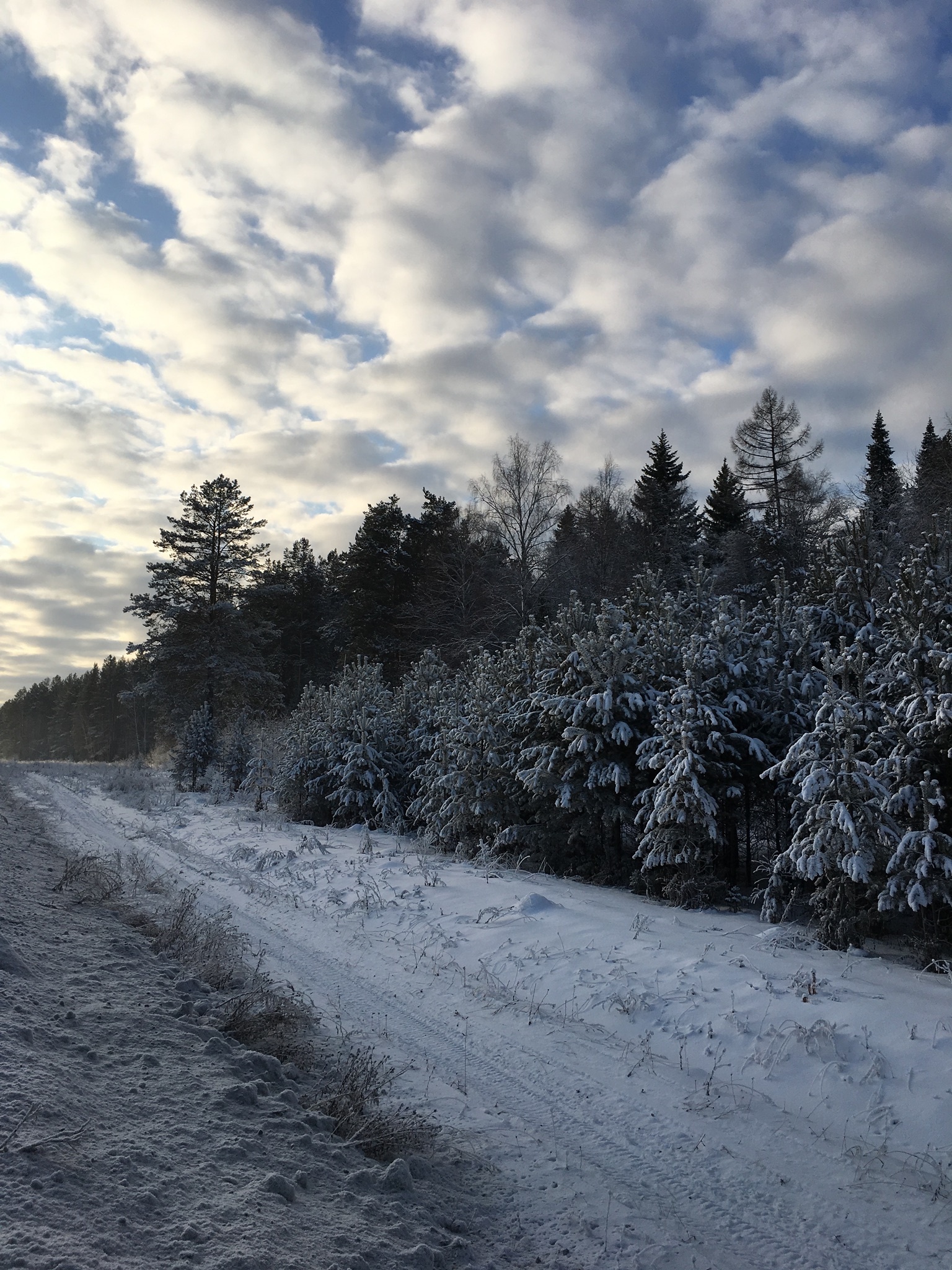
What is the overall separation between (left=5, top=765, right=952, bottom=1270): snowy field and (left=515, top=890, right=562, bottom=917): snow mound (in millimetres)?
46

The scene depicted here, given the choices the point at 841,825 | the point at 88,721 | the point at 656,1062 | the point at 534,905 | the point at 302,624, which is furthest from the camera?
the point at 88,721

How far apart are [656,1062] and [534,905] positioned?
3637 mm

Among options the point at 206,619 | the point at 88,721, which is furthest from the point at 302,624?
the point at 88,721

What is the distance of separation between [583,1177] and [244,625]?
36423 mm

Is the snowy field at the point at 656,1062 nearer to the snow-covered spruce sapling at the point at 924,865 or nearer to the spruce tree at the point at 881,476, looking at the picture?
the snow-covered spruce sapling at the point at 924,865

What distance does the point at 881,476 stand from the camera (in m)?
45.8

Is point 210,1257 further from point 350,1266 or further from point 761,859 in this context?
point 761,859

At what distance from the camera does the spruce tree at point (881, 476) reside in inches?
1307

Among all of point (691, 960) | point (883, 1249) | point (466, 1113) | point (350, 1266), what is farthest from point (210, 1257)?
point (691, 960)

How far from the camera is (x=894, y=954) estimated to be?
297 inches

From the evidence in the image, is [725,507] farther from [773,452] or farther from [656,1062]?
[656,1062]

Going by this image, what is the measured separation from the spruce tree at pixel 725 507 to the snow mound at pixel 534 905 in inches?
1251

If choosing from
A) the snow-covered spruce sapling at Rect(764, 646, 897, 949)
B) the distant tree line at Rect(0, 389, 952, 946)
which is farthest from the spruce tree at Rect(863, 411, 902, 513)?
the snow-covered spruce sapling at Rect(764, 646, 897, 949)

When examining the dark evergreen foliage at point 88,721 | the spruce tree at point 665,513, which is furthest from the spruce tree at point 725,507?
the dark evergreen foliage at point 88,721
